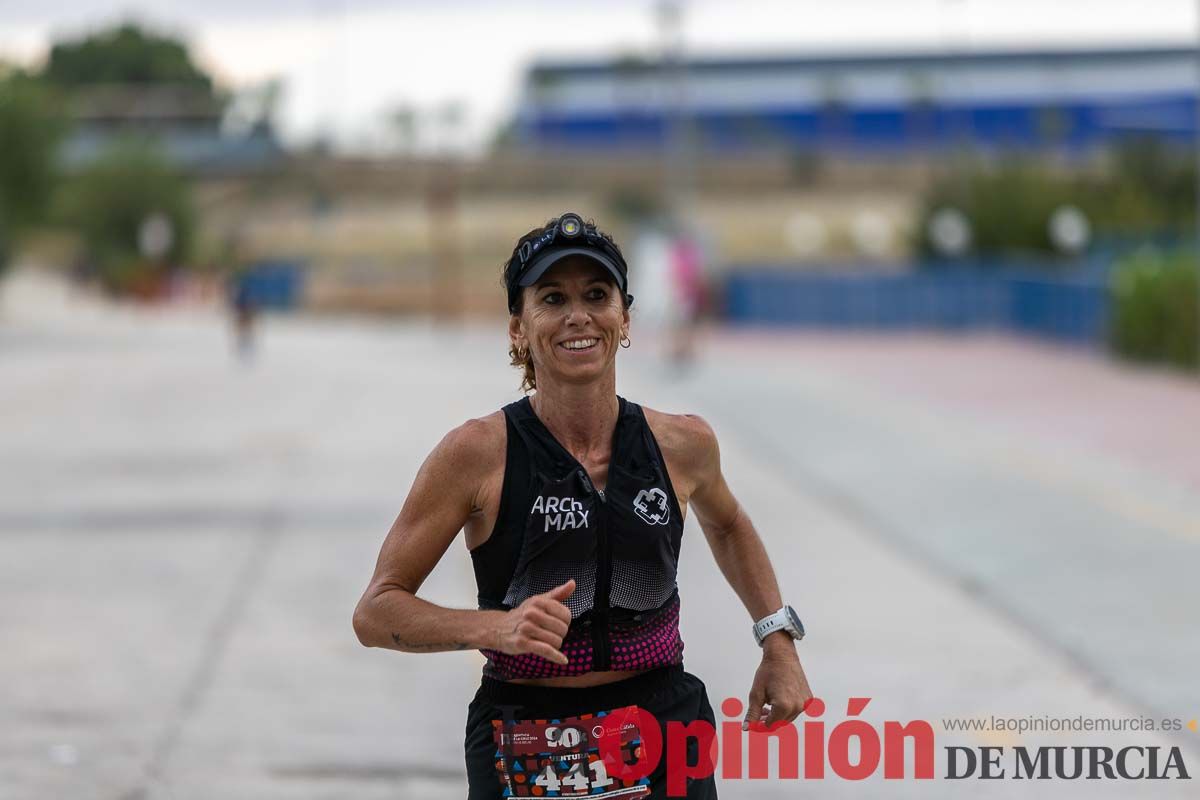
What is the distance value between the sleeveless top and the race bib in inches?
4.0

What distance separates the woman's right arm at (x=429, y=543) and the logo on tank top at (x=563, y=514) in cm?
13

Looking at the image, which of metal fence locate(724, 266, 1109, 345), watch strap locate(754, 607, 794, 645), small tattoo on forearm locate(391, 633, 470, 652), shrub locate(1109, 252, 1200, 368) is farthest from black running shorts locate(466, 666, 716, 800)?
metal fence locate(724, 266, 1109, 345)

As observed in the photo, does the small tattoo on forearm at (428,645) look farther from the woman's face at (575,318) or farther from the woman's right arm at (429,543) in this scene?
the woman's face at (575,318)

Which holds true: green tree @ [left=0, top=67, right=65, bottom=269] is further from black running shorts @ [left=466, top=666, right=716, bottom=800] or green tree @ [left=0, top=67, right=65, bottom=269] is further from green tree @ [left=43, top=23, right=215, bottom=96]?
green tree @ [left=43, top=23, right=215, bottom=96]

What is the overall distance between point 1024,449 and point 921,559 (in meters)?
6.49

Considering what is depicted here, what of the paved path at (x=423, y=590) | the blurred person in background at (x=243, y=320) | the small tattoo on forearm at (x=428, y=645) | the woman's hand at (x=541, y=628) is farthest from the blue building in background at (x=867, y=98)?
the woman's hand at (x=541, y=628)

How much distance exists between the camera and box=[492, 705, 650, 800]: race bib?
12.4 ft

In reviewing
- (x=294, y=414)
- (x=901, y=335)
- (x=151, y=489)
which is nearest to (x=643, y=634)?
(x=151, y=489)

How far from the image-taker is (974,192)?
5147cm

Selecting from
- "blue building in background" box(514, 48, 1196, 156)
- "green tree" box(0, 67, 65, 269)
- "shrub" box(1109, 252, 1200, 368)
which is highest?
"blue building in background" box(514, 48, 1196, 156)

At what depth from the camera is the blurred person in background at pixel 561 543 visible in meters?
3.74

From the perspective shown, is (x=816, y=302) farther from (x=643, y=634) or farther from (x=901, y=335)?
(x=643, y=634)

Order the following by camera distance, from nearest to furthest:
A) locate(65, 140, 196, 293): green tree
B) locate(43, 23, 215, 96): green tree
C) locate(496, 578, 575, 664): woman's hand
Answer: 1. locate(496, 578, 575, 664): woman's hand
2. locate(65, 140, 196, 293): green tree
3. locate(43, 23, 215, 96): green tree

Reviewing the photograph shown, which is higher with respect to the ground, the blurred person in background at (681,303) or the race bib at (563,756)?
the blurred person in background at (681,303)
